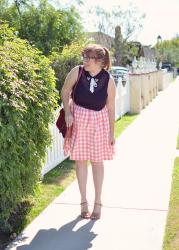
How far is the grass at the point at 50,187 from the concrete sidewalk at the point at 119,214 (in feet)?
0.28

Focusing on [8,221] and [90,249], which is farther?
[8,221]

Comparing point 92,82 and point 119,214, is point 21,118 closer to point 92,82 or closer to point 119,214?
point 92,82

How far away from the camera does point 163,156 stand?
779cm

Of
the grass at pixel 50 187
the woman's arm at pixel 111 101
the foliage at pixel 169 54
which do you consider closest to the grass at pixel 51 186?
the grass at pixel 50 187

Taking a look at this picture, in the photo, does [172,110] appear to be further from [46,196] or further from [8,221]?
[8,221]

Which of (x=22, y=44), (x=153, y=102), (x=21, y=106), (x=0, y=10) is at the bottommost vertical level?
(x=153, y=102)

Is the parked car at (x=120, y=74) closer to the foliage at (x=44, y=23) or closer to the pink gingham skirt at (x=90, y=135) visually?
the foliage at (x=44, y=23)

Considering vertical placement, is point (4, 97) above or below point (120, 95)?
above

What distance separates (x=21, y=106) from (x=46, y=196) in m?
1.93

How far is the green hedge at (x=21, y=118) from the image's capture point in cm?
382

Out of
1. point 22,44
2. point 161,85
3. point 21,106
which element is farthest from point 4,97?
point 161,85

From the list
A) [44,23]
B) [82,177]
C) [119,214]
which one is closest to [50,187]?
[82,177]

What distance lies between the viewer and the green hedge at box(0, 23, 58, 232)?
150 inches

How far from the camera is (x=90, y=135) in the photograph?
4.66m
